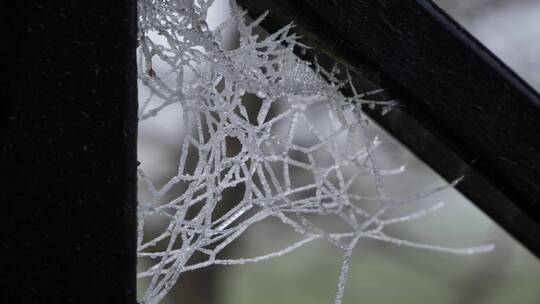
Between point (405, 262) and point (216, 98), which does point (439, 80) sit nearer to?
point (216, 98)

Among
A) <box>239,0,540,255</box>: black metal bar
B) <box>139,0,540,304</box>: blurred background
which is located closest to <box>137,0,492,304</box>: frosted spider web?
<box>239,0,540,255</box>: black metal bar

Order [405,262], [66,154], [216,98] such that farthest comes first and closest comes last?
[405,262], [216,98], [66,154]

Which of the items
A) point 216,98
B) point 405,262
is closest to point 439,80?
point 216,98

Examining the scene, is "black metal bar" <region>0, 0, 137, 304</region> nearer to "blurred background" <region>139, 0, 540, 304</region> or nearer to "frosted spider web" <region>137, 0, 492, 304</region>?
"frosted spider web" <region>137, 0, 492, 304</region>

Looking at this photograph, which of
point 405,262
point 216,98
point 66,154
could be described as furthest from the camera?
point 405,262

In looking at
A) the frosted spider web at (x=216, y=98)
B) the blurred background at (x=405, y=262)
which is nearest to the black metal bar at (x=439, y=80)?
the frosted spider web at (x=216, y=98)

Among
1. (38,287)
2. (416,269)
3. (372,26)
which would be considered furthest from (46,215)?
(416,269)

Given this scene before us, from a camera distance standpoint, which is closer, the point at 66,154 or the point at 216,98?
the point at 66,154
